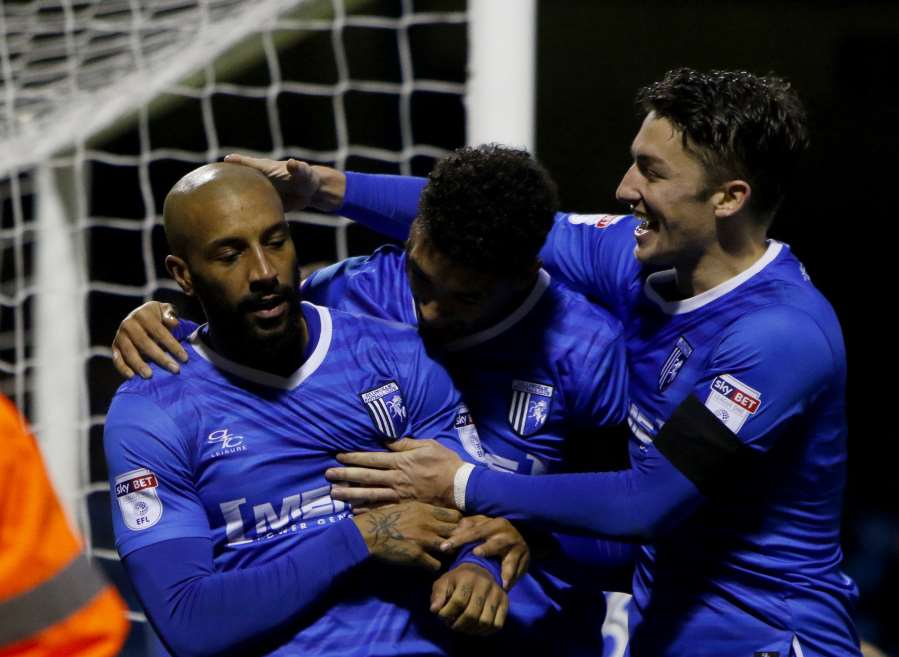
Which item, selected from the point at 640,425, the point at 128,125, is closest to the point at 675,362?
the point at 640,425

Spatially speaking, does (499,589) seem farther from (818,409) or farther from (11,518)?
(11,518)

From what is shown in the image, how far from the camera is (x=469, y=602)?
5.66ft

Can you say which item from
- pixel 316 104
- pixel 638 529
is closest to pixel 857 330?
pixel 316 104

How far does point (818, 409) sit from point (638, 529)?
35 cm

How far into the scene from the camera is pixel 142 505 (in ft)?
5.80

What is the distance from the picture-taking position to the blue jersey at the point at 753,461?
1830mm

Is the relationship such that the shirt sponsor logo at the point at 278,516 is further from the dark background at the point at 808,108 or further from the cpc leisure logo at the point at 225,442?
the dark background at the point at 808,108

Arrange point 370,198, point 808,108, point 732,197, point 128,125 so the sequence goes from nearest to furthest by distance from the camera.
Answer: point 732,197 < point 370,198 < point 128,125 < point 808,108

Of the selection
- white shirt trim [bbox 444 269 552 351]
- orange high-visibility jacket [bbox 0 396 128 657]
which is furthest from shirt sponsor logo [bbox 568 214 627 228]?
orange high-visibility jacket [bbox 0 396 128 657]

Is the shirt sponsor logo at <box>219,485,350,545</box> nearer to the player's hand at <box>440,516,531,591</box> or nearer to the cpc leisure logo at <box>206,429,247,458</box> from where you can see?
the cpc leisure logo at <box>206,429,247,458</box>

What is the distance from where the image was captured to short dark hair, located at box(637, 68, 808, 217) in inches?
75.8

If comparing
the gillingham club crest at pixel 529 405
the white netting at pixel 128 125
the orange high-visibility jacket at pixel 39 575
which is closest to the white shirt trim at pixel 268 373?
the gillingham club crest at pixel 529 405

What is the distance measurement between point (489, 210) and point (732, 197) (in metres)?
0.40

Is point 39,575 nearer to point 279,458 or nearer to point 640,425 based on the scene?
point 279,458
